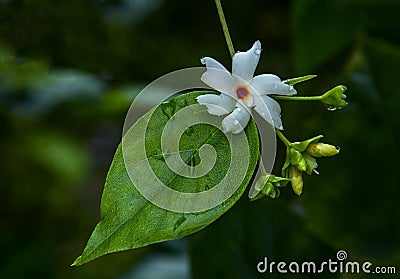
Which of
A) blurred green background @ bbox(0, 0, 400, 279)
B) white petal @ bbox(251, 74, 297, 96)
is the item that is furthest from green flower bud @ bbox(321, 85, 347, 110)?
blurred green background @ bbox(0, 0, 400, 279)

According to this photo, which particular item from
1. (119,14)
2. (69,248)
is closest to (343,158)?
(119,14)

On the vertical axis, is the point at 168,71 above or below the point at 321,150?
above

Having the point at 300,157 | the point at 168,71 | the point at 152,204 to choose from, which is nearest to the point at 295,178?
the point at 300,157

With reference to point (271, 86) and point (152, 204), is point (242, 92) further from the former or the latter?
point (152, 204)

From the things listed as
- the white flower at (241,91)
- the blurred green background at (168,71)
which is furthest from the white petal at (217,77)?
the blurred green background at (168,71)

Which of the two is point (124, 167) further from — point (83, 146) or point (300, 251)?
→ point (83, 146)
